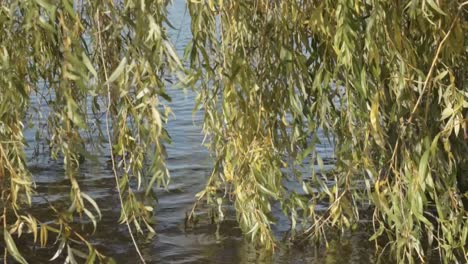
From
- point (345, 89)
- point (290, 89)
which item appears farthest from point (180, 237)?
point (345, 89)

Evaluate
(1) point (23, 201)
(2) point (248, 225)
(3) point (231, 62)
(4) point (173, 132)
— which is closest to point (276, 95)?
(3) point (231, 62)

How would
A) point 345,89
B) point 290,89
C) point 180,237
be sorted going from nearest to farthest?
1. point 345,89
2. point 290,89
3. point 180,237

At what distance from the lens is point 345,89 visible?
4195mm

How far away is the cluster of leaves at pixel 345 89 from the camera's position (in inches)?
154

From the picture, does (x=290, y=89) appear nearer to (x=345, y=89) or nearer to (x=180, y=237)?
(x=345, y=89)

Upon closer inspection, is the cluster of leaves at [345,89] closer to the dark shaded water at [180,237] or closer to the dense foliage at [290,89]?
the dense foliage at [290,89]

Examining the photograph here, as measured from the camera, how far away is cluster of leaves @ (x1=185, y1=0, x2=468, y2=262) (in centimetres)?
392

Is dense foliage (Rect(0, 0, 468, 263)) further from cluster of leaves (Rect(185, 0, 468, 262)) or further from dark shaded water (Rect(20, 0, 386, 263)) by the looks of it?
dark shaded water (Rect(20, 0, 386, 263))

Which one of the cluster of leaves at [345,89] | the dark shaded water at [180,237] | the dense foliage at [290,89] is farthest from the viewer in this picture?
the dark shaded water at [180,237]

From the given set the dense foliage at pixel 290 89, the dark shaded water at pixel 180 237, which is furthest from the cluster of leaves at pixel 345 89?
the dark shaded water at pixel 180 237

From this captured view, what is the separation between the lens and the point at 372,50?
12.5 ft

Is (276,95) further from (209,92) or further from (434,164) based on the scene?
(434,164)

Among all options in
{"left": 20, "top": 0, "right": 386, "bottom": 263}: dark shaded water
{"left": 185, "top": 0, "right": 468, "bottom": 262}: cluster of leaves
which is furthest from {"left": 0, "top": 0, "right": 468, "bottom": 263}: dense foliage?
{"left": 20, "top": 0, "right": 386, "bottom": 263}: dark shaded water

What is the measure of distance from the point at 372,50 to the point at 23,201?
15.1 ft
